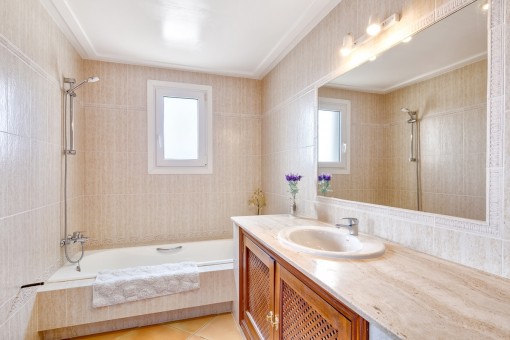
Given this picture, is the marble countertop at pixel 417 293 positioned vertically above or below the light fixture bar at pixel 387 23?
below

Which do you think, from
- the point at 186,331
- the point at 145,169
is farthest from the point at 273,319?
the point at 145,169

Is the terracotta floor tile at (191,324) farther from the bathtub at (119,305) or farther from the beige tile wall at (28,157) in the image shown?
the beige tile wall at (28,157)

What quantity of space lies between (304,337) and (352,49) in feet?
5.29

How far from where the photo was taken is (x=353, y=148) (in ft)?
5.58

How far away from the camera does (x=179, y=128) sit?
3012 millimetres

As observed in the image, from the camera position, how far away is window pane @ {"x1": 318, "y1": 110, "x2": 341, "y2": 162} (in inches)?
72.4

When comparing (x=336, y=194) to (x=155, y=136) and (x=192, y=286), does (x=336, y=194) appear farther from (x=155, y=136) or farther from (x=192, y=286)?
(x=155, y=136)

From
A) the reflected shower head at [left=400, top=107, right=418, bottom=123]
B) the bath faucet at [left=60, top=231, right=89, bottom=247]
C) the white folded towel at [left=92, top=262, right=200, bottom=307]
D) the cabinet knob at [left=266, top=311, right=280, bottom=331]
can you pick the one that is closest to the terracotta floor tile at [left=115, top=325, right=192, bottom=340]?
the white folded towel at [left=92, top=262, right=200, bottom=307]

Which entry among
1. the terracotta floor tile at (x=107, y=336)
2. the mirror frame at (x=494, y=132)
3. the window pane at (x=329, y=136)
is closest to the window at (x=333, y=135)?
the window pane at (x=329, y=136)

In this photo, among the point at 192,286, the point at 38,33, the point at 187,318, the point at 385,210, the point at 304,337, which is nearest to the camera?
the point at 304,337

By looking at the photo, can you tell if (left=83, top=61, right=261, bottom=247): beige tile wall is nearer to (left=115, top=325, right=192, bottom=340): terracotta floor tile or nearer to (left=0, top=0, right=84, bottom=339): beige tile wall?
(left=0, top=0, right=84, bottom=339): beige tile wall

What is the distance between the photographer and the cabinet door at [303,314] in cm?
88

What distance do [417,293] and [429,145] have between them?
2.40 ft

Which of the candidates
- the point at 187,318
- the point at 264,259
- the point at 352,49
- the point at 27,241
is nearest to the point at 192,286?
the point at 187,318
